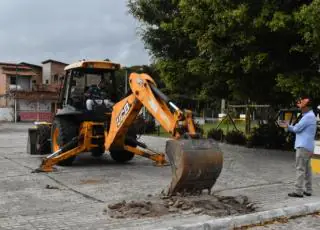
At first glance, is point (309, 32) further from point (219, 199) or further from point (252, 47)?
point (219, 199)

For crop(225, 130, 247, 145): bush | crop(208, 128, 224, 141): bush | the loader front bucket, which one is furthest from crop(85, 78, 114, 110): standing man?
crop(208, 128, 224, 141): bush

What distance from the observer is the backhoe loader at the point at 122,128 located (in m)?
8.16

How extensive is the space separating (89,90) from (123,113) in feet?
7.18

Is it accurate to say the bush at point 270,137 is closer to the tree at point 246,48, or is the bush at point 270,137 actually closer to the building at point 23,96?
the tree at point 246,48

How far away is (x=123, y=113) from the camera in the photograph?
38.8 ft

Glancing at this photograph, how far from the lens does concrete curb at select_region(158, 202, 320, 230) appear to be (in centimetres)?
662

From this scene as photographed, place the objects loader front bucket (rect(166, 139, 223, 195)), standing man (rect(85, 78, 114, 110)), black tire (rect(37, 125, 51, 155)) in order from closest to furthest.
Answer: loader front bucket (rect(166, 139, 223, 195)) → standing man (rect(85, 78, 114, 110)) → black tire (rect(37, 125, 51, 155))

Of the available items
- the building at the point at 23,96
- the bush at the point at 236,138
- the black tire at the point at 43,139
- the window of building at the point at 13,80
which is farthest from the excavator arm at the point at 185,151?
the window of building at the point at 13,80

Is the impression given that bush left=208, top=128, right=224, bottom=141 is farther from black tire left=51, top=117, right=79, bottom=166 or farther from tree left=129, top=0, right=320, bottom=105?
black tire left=51, top=117, right=79, bottom=166

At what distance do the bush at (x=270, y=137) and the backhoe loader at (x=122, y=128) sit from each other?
23.7 ft

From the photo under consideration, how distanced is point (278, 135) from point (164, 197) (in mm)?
11715

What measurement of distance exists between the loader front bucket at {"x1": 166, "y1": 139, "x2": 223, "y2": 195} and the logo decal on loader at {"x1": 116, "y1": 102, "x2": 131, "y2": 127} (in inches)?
134

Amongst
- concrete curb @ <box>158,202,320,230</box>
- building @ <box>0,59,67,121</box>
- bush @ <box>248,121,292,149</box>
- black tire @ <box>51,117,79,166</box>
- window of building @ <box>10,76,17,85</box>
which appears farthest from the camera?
window of building @ <box>10,76,17,85</box>

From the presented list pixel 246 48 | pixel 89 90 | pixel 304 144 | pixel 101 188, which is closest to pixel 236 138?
pixel 246 48
